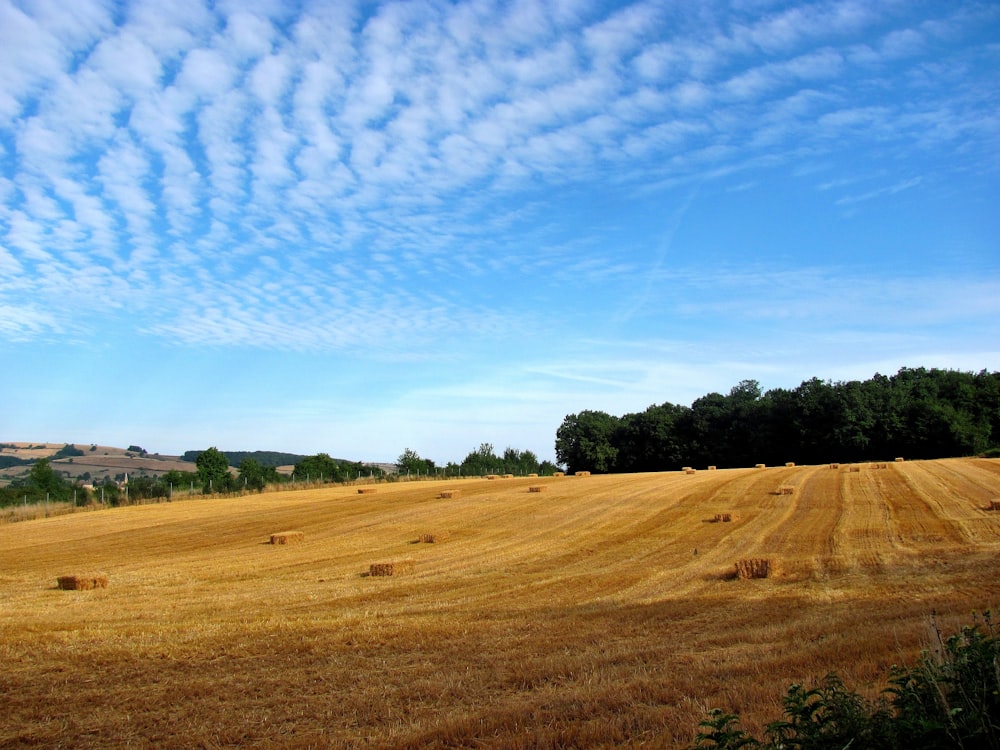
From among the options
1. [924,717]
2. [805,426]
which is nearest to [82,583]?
[924,717]

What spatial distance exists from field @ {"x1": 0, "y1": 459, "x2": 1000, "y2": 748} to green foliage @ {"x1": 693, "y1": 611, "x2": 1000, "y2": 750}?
1113 millimetres

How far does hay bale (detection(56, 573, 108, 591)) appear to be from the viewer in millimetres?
17078

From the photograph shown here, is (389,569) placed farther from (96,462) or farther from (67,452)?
(67,452)

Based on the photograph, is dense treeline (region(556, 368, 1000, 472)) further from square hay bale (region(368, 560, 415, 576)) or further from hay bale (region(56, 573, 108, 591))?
hay bale (region(56, 573, 108, 591))

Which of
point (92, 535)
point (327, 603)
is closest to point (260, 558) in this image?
point (327, 603)

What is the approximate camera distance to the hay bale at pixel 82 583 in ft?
56.0

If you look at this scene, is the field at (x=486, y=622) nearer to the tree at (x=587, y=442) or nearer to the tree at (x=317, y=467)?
the tree at (x=317, y=467)

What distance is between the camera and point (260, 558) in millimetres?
21750

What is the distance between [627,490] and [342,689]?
27.6m

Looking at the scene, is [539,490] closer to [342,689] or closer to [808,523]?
[808,523]

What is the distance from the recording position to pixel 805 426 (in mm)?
75125

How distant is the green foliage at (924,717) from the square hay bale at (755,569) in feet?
34.4

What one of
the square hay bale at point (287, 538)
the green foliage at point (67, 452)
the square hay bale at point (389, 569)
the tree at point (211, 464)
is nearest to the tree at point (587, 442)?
the tree at point (211, 464)

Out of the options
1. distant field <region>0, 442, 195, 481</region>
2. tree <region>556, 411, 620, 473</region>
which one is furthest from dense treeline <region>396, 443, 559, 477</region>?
distant field <region>0, 442, 195, 481</region>
